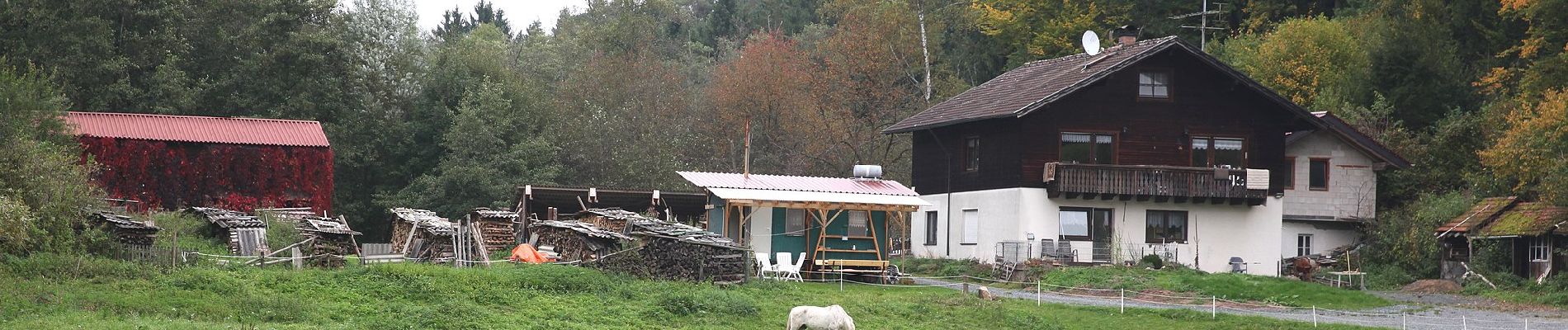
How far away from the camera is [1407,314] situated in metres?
31.0

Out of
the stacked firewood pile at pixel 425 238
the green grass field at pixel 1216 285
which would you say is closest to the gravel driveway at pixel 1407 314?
the green grass field at pixel 1216 285

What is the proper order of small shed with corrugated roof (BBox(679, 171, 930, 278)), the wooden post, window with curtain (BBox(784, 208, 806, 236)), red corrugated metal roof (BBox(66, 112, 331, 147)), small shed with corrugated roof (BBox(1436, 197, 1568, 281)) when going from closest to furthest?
the wooden post < small shed with corrugated roof (BBox(679, 171, 930, 278)) < window with curtain (BBox(784, 208, 806, 236)) < small shed with corrugated roof (BBox(1436, 197, 1568, 281)) < red corrugated metal roof (BBox(66, 112, 331, 147))

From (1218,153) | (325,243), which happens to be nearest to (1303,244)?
(1218,153)

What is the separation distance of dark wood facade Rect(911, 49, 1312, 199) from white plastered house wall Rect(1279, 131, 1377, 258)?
2474 mm

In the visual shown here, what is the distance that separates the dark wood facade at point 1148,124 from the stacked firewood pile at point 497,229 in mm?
13243

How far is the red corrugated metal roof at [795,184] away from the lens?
36094 millimetres

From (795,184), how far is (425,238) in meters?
9.05

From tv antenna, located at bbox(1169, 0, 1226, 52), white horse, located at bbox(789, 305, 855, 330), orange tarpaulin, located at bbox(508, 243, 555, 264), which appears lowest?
white horse, located at bbox(789, 305, 855, 330)

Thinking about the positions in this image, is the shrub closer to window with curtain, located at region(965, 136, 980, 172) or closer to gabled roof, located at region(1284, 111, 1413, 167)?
window with curtain, located at region(965, 136, 980, 172)

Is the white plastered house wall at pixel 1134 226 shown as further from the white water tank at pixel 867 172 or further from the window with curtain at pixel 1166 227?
the white water tank at pixel 867 172

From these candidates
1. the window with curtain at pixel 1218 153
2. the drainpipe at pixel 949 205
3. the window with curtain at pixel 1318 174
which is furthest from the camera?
the window with curtain at pixel 1318 174

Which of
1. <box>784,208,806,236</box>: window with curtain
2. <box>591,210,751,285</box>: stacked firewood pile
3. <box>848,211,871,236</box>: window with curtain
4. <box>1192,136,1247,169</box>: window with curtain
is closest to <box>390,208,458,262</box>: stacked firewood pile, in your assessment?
<box>591,210,751,285</box>: stacked firewood pile

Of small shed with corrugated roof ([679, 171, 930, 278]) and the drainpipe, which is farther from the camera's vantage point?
the drainpipe

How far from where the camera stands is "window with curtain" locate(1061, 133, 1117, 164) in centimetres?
4234
